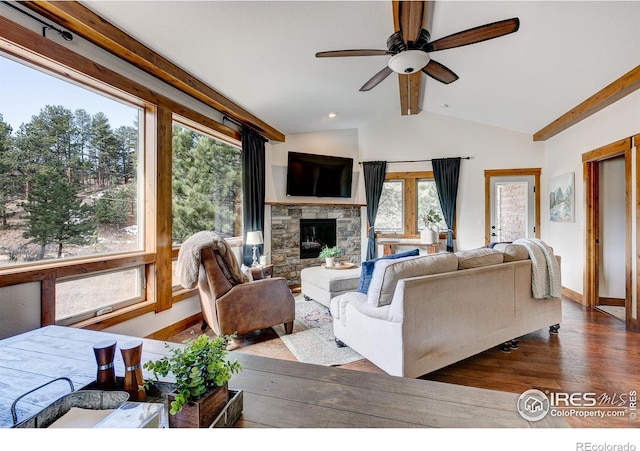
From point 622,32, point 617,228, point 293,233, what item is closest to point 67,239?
point 293,233

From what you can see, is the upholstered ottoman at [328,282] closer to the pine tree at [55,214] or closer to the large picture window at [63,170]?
the large picture window at [63,170]

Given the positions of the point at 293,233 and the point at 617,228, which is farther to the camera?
the point at 293,233

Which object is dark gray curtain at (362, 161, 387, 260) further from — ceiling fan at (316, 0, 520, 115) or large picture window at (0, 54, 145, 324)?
large picture window at (0, 54, 145, 324)

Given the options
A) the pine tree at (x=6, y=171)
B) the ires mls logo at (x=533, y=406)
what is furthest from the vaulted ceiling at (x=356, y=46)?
the ires mls logo at (x=533, y=406)

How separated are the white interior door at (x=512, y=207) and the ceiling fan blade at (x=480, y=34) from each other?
12.6 ft

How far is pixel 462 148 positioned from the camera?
5660 millimetres

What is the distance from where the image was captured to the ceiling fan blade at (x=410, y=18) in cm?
204

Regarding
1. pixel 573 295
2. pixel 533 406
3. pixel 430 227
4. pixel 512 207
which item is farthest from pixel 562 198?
pixel 533 406

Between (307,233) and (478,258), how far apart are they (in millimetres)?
3516

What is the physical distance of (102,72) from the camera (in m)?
2.51

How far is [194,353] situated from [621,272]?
554 centimetres

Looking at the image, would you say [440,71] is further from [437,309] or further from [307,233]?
[307,233]
